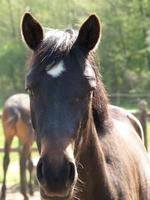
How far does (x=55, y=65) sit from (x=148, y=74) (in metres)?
31.3

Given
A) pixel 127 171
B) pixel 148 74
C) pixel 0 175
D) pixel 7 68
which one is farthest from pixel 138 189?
pixel 7 68

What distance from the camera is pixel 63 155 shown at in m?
2.25

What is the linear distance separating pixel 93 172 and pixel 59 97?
612 mm

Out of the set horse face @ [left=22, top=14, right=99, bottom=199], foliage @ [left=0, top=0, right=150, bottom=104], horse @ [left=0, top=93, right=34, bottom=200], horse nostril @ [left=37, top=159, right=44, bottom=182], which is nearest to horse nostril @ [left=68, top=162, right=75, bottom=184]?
horse face @ [left=22, top=14, right=99, bottom=199]

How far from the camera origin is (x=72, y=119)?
95.1 inches

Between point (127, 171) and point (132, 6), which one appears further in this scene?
point (132, 6)

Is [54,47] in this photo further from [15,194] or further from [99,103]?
[15,194]

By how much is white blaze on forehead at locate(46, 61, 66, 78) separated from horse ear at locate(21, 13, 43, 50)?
0.27 meters

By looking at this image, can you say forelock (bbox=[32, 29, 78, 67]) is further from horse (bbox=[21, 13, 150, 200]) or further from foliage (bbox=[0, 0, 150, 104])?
foliage (bbox=[0, 0, 150, 104])

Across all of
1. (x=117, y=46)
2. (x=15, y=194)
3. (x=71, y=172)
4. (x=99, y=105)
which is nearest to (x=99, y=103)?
(x=99, y=105)

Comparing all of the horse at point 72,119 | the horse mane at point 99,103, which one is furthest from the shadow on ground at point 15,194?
the horse mane at point 99,103

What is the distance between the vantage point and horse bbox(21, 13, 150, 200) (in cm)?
227

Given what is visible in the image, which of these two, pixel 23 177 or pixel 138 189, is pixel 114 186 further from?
pixel 23 177

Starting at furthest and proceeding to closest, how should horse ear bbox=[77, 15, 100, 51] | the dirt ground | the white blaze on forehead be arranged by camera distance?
the dirt ground < horse ear bbox=[77, 15, 100, 51] < the white blaze on forehead
